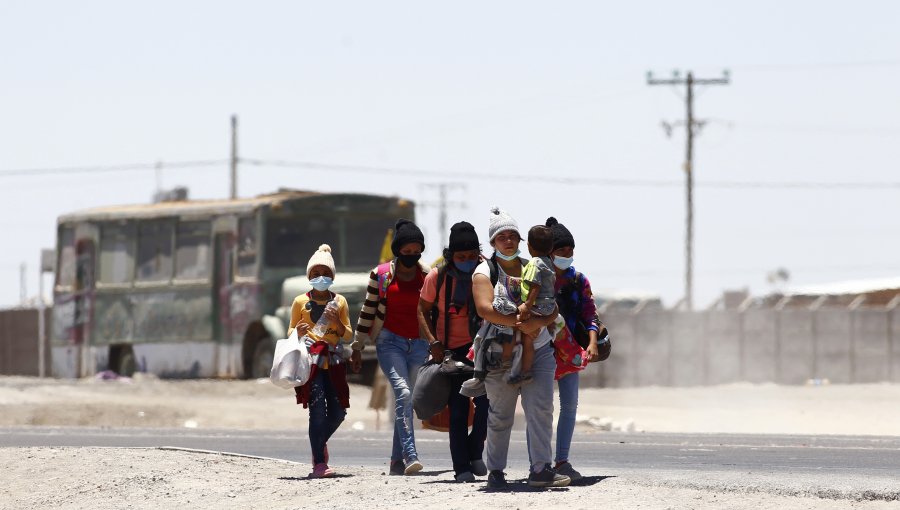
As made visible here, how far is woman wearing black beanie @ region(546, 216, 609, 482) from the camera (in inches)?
471

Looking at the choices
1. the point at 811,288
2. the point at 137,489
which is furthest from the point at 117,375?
the point at 811,288

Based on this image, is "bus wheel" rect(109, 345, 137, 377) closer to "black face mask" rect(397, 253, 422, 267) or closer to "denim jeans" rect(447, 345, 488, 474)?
"black face mask" rect(397, 253, 422, 267)

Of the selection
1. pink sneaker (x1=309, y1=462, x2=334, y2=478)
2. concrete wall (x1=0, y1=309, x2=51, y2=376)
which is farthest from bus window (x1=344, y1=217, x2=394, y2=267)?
concrete wall (x1=0, y1=309, x2=51, y2=376)

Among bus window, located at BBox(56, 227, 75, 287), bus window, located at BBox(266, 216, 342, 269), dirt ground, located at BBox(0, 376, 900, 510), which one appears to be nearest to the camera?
dirt ground, located at BBox(0, 376, 900, 510)

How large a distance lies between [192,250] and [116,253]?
207 centimetres

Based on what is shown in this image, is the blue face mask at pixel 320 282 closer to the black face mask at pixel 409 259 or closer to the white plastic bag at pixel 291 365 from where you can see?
the white plastic bag at pixel 291 365

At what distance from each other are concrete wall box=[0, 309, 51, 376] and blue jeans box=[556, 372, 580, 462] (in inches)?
1418

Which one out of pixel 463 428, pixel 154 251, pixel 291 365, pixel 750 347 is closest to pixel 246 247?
pixel 154 251

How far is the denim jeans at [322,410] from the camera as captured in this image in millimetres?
13109

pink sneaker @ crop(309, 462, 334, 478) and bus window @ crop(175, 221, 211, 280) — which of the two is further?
bus window @ crop(175, 221, 211, 280)

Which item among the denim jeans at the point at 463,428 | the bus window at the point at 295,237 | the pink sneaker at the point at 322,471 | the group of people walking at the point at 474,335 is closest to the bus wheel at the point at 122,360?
the bus window at the point at 295,237

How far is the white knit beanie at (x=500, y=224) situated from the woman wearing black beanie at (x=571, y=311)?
64 centimetres

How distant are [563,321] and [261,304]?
19460 millimetres

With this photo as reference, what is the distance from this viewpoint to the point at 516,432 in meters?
21.6
